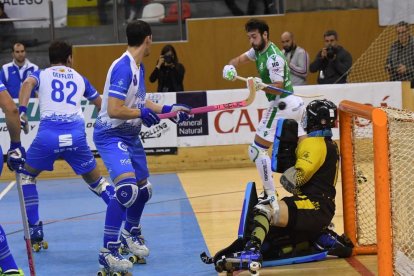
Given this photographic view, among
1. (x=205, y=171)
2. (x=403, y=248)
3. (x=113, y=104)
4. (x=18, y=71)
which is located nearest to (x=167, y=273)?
(x=113, y=104)

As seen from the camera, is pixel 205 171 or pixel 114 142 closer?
pixel 114 142

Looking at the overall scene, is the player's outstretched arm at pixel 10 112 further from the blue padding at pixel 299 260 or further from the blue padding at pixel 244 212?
the blue padding at pixel 299 260

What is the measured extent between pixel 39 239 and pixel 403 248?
370 centimetres

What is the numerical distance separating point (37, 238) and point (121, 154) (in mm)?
1869

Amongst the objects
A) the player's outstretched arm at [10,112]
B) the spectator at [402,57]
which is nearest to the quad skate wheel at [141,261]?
the player's outstretched arm at [10,112]

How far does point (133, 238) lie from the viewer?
26.5 ft

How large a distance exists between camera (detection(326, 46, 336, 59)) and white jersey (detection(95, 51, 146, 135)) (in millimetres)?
7473

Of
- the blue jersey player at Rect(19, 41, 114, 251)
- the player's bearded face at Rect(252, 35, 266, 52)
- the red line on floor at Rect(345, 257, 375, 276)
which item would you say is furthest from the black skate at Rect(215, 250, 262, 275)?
the player's bearded face at Rect(252, 35, 266, 52)

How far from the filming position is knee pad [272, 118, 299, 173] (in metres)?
7.58

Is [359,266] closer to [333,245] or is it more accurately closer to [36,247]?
[333,245]

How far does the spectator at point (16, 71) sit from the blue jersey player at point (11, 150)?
7844mm

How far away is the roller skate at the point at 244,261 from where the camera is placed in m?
6.92

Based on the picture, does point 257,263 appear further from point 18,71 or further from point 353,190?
point 18,71

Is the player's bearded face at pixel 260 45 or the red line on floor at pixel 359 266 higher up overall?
the player's bearded face at pixel 260 45
